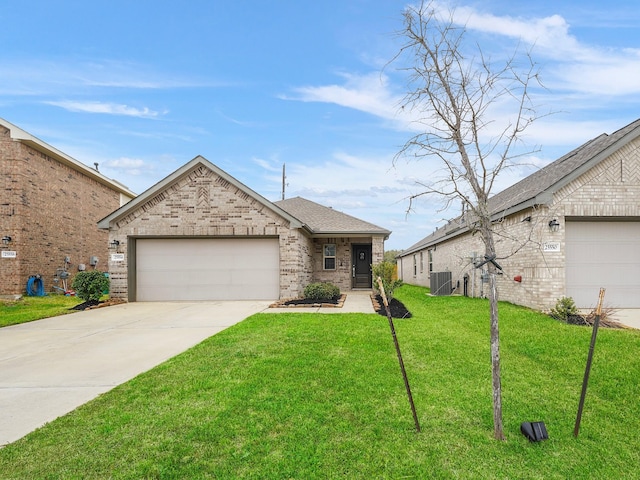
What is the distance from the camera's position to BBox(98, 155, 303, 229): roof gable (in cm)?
1391

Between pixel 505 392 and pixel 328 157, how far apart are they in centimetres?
1556

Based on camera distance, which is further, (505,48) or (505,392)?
(505,392)

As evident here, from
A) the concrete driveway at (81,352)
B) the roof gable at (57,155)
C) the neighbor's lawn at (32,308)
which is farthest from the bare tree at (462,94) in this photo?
the roof gable at (57,155)

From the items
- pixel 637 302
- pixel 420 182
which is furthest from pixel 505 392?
pixel 637 302

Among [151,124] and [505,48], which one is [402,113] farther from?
[151,124]

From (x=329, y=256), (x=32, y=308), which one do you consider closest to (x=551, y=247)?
(x=329, y=256)

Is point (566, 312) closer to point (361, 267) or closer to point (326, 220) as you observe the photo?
point (361, 267)

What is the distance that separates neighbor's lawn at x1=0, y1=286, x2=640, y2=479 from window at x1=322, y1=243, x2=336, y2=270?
1225 centimetres

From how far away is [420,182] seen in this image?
3504 millimetres

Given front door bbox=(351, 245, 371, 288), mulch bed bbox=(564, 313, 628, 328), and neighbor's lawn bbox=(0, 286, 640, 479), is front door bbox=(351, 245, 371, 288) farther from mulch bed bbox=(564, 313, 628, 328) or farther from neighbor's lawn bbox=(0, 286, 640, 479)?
neighbor's lawn bbox=(0, 286, 640, 479)

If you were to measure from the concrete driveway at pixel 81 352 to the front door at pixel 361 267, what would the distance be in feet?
28.4

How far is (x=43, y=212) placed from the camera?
54.4 ft

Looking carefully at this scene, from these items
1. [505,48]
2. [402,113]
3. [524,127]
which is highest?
[505,48]

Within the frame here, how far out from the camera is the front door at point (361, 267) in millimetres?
19281
